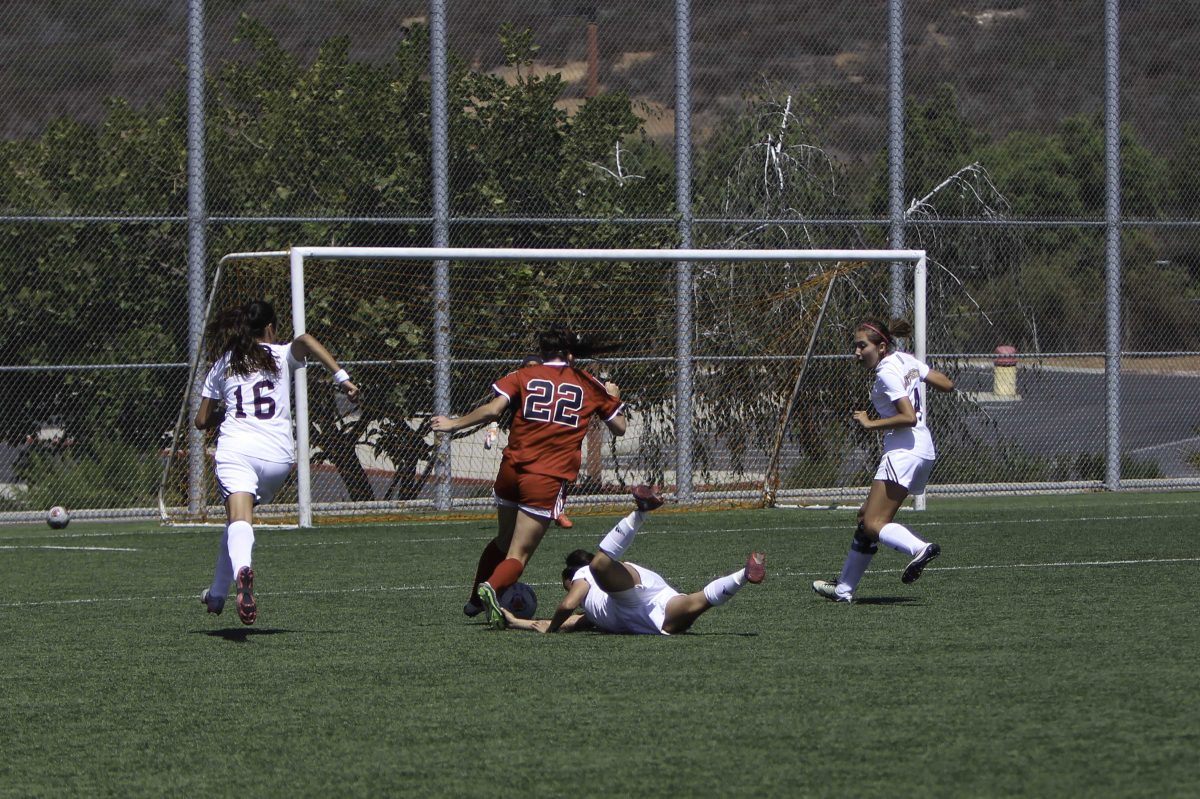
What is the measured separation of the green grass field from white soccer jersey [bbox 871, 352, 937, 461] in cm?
88

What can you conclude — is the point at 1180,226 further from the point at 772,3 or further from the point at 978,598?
the point at 978,598

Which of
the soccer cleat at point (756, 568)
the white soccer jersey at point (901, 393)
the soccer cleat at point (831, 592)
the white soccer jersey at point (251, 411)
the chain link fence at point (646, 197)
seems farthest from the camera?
the chain link fence at point (646, 197)

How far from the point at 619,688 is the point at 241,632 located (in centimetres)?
287

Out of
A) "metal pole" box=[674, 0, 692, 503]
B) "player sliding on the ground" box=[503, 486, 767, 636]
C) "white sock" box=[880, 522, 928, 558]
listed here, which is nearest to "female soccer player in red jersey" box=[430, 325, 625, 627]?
"player sliding on the ground" box=[503, 486, 767, 636]

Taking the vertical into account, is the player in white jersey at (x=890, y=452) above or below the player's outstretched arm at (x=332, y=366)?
below

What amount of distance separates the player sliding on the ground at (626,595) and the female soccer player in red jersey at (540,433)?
0.90ft

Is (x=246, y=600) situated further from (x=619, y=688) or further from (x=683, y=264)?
(x=683, y=264)

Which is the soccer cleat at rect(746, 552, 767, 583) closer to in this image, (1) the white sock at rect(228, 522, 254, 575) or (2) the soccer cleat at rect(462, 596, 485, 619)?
(2) the soccer cleat at rect(462, 596, 485, 619)

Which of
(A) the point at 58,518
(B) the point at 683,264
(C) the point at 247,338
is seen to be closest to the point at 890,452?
(C) the point at 247,338

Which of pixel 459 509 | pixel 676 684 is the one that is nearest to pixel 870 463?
pixel 459 509

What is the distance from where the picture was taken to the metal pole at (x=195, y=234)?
53.7 feet

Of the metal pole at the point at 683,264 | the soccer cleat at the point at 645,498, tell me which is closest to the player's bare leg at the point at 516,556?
the soccer cleat at the point at 645,498

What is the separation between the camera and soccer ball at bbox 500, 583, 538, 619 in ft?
29.8

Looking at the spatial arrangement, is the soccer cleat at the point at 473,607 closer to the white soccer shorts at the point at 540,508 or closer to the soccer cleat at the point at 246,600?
the white soccer shorts at the point at 540,508
